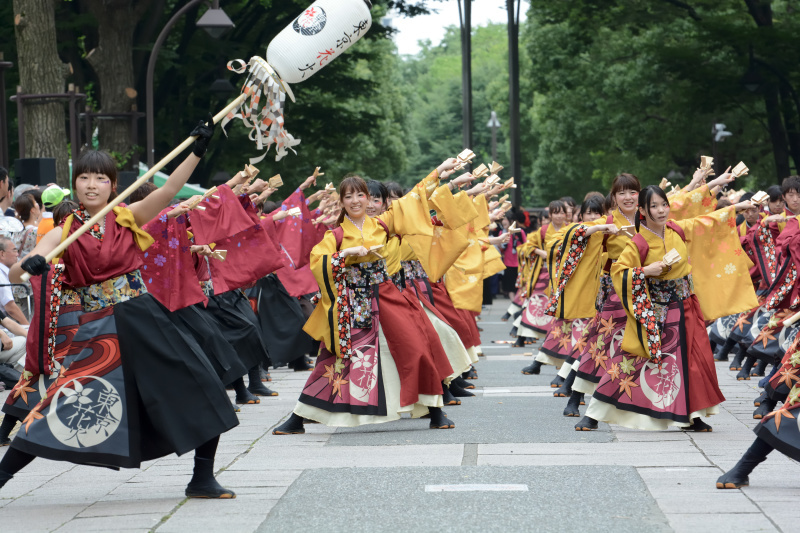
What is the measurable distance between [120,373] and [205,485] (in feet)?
2.21

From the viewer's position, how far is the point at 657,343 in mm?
7555

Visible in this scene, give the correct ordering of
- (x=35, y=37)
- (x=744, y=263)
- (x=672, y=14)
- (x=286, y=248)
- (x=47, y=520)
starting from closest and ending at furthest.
Answer: (x=47, y=520), (x=744, y=263), (x=286, y=248), (x=35, y=37), (x=672, y=14)

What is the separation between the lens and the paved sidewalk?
202 inches

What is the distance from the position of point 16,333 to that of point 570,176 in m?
36.8

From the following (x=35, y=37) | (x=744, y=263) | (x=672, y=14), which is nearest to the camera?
(x=744, y=263)

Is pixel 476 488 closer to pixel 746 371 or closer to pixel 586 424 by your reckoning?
pixel 586 424

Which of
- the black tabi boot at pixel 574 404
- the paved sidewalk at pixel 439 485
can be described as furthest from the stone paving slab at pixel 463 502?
the black tabi boot at pixel 574 404

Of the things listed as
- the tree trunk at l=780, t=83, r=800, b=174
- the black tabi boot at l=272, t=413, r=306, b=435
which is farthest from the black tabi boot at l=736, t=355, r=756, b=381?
the tree trunk at l=780, t=83, r=800, b=174

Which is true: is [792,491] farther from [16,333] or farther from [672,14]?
[672,14]

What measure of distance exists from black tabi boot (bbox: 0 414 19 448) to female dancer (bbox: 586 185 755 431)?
3.64 meters

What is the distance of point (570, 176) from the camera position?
44.9 metres

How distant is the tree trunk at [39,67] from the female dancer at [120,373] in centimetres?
988

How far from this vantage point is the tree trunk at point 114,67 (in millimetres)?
19719

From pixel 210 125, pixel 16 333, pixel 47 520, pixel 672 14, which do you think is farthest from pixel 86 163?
pixel 672 14
